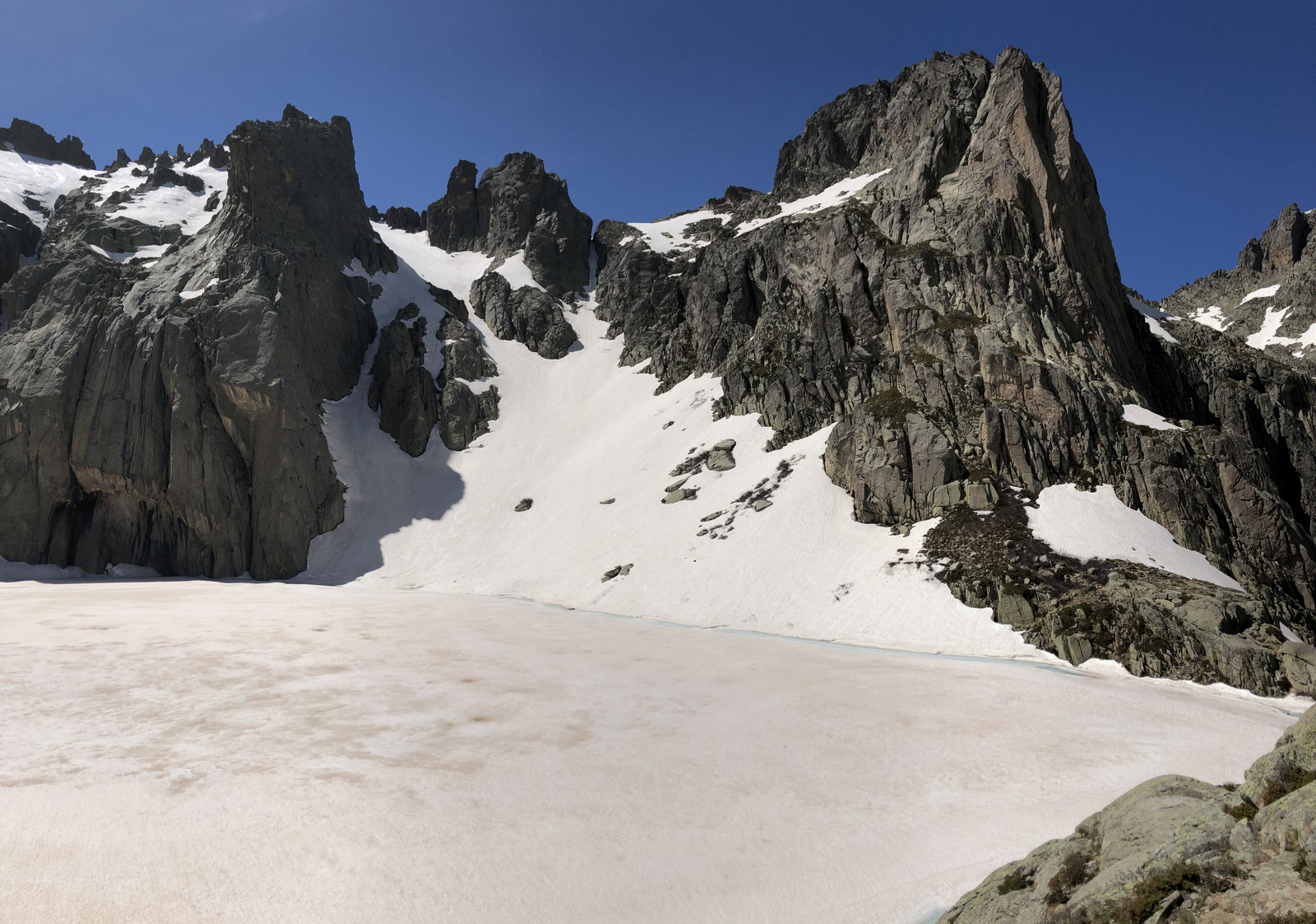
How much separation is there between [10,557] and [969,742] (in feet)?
250

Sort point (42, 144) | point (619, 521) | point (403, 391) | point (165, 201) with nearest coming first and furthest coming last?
point (619, 521), point (403, 391), point (165, 201), point (42, 144)

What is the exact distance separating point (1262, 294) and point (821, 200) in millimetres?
100041

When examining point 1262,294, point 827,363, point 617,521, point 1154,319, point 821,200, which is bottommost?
point 617,521

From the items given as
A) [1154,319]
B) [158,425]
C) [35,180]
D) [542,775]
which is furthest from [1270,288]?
[35,180]

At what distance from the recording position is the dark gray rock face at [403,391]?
236ft

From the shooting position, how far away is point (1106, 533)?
1185 inches

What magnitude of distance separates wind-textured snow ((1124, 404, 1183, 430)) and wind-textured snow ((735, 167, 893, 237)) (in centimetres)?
4634

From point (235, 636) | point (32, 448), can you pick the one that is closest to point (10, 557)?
point (32, 448)

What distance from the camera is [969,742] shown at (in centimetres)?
1464

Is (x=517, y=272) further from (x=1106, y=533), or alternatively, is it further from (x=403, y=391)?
(x=1106, y=533)

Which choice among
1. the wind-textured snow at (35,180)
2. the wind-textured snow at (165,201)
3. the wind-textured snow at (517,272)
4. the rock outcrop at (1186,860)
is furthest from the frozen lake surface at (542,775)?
the wind-textured snow at (35,180)

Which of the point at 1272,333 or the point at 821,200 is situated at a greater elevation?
the point at 821,200

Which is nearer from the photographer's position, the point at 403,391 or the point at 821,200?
the point at 403,391

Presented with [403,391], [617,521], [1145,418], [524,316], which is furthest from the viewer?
[524,316]
